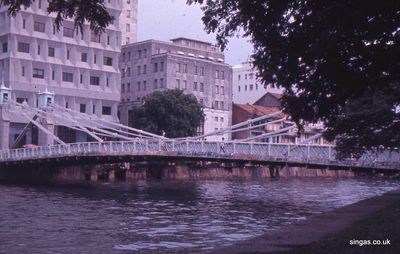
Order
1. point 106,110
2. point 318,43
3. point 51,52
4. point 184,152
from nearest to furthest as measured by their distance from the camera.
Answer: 1. point 318,43
2. point 184,152
3. point 51,52
4. point 106,110

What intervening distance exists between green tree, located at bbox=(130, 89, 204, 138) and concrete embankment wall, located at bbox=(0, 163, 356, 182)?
14.0 feet

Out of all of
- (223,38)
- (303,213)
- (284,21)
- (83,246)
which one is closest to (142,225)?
(83,246)

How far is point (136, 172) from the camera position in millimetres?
72500

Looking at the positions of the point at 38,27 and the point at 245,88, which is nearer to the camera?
the point at 38,27

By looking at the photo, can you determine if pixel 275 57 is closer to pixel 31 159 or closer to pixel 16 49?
pixel 31 159

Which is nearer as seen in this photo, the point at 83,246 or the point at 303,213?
the point at 83,246

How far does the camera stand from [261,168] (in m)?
85.7

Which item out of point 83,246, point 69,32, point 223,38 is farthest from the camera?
point 69,32

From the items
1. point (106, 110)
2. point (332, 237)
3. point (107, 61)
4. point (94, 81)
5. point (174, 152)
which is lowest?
point (332, 237)

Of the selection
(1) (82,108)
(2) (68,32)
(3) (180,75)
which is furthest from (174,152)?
(3) (180,75)

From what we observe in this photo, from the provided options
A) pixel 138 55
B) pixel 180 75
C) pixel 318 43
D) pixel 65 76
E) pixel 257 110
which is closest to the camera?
pixel 318 43

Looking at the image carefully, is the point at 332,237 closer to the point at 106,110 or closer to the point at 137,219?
the point at 137,219

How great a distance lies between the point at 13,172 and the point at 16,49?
1557 centimetres

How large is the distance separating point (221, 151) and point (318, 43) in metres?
33.0
